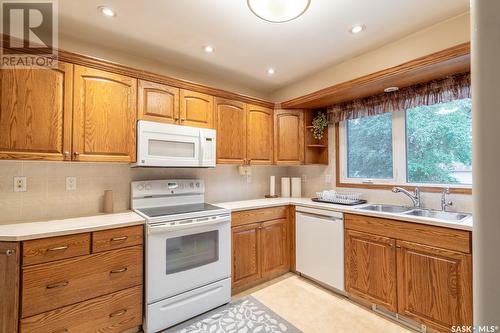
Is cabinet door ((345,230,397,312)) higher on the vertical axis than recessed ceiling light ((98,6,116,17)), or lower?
lower

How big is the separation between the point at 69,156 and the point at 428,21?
3.01 metres

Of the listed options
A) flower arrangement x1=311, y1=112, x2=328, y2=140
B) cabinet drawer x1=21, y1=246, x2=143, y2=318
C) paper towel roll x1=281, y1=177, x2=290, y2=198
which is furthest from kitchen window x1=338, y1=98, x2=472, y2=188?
cabinet drawer x1=21, y1=246, x2=143, y2=318

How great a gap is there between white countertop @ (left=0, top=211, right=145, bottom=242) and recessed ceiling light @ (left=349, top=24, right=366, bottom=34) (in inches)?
92.5

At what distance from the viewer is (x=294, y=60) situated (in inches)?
98.9

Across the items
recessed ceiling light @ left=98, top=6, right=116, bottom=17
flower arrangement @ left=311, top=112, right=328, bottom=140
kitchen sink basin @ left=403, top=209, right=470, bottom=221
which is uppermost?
recessed ceiling light @ left=98, top=6, right=116, bottom=17

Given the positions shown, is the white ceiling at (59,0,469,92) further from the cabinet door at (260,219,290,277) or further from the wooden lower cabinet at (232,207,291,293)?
the cabinet door at (260,219,290,277)

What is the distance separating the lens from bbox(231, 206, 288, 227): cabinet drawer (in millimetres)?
2455

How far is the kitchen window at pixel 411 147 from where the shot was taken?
2.15m

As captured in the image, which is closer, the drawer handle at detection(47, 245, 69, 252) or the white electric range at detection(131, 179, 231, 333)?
the drawer handle at detection(47, 245, 69, 252)

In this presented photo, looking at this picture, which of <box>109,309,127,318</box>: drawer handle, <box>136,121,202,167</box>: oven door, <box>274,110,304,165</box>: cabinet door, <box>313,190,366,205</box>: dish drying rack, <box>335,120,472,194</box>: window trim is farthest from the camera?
<box>274,110,304,165</box>: cabinet door

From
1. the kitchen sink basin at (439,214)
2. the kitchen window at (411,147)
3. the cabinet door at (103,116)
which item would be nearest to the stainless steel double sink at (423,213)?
the kitchen sink basin at (439,214)

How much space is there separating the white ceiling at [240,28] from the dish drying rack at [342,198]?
5.00 ft

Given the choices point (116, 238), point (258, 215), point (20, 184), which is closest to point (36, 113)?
point (20, 184)

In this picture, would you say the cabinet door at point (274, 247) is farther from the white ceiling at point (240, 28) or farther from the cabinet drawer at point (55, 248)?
the white ceiling at point (240, 28)
